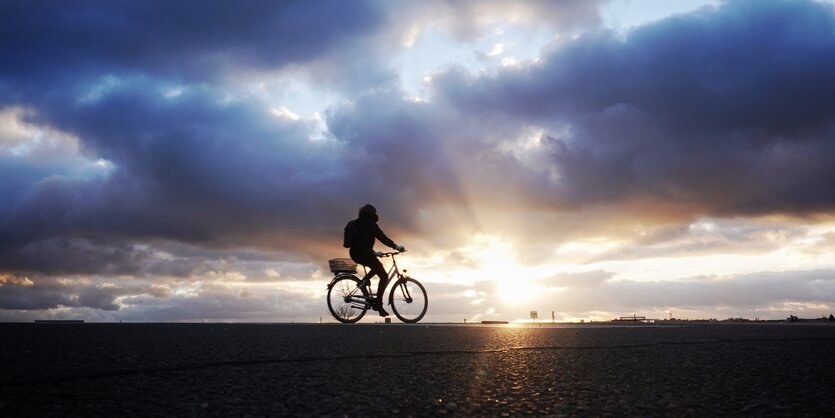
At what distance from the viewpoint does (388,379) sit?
466cm

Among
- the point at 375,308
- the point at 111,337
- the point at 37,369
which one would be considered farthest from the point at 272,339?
the point at 375,308

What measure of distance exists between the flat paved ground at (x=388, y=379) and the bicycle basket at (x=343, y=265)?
810cm

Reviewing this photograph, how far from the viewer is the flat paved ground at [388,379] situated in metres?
3.64

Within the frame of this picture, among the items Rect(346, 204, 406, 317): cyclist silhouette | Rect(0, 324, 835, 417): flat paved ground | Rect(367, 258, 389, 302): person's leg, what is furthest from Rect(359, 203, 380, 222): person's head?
Rect(0, 324, 835, 417): flat paved ground

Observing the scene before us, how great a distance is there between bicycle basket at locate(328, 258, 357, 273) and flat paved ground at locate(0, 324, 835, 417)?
26.6ft

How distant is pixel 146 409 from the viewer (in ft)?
11.3

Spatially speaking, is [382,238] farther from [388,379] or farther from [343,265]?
[388,379]

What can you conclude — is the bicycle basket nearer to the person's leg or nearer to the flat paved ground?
the person's leg

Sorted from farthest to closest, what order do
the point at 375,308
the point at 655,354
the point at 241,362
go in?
1. the point at 375,308
2. the point at 655,354
3. the point at 241,362

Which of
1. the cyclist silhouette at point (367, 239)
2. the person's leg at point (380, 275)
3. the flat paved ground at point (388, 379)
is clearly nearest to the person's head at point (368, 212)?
the cyclist silhouette at point (367, 239)

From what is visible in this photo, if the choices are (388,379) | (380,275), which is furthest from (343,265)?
(388,379)

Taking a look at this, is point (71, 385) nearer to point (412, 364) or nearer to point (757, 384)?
point (412, 364)

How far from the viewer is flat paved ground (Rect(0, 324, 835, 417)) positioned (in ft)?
11.9

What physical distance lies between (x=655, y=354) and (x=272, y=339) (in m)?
4.48
